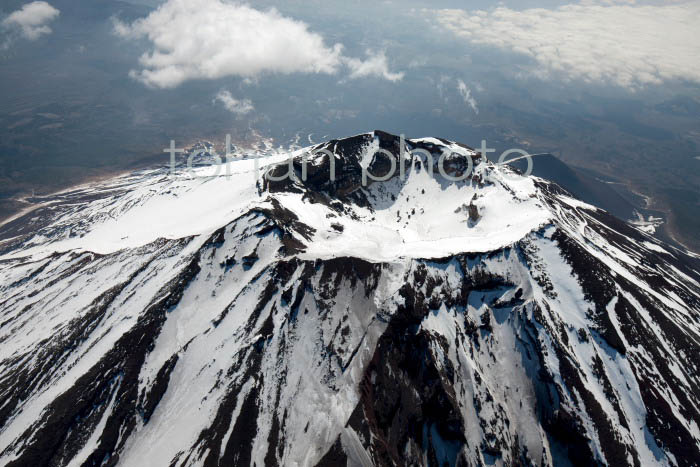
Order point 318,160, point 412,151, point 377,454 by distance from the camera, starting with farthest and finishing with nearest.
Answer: point 412,151 < point 318,160 < point 377,454

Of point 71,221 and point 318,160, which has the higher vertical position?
point 318,160

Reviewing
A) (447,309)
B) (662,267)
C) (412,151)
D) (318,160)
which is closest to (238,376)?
(447,309)

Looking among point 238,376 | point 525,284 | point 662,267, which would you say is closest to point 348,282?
point 238,376

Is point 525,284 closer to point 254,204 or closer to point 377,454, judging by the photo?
point 377,454

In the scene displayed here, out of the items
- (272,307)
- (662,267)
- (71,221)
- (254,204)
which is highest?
(254,204)

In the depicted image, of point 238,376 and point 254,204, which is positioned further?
point 254,204

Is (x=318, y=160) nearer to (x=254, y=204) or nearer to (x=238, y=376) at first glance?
(x=254, y=204)

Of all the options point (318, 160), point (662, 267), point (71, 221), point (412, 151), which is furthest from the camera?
point (71, 221)
